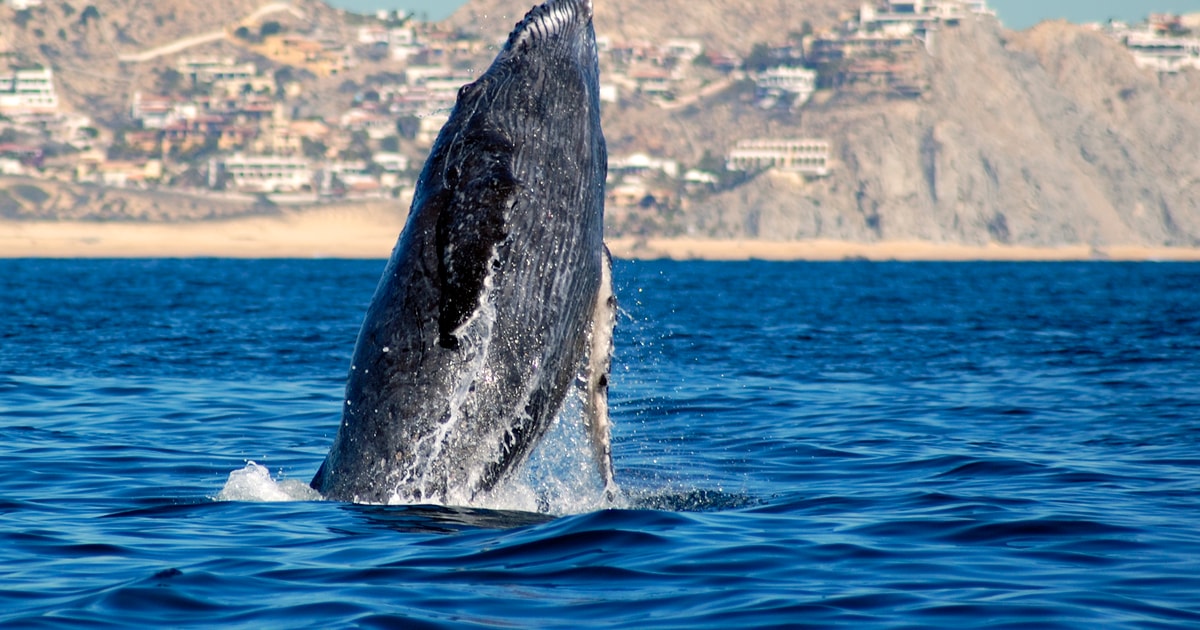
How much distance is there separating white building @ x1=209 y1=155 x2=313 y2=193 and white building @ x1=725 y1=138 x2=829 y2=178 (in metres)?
52.5

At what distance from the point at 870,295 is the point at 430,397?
50067 millimetres

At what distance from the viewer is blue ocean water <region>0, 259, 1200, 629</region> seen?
22.3ft

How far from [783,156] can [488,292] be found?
172 metres

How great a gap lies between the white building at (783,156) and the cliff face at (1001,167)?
2.17 metres

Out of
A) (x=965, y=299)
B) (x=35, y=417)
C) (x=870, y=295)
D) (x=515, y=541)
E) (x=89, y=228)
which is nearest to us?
(x=515, y=541)

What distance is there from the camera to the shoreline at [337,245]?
135m

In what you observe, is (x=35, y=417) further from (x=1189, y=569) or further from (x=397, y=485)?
(x=1189, y=569)

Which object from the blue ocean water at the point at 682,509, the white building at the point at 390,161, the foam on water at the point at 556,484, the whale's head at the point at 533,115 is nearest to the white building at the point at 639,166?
the white building at the point at 390,161

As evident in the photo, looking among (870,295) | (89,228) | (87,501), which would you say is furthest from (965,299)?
(89,228)

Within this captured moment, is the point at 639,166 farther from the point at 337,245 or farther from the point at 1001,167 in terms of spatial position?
the point at 337,245

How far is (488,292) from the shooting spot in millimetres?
7082

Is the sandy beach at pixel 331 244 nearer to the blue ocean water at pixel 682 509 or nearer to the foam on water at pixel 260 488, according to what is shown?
the blue ocean water at pixel 682 509

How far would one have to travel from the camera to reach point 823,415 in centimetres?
1573

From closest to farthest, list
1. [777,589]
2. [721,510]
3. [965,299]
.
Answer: [777,589] < [721,510] < [965,299]
